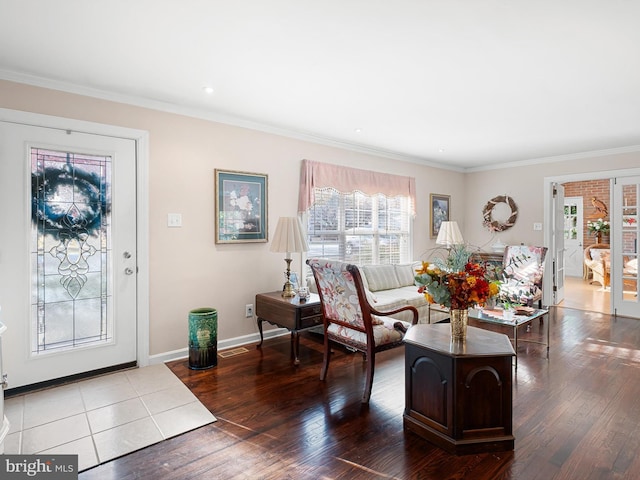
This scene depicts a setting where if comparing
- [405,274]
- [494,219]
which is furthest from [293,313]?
[494,219]

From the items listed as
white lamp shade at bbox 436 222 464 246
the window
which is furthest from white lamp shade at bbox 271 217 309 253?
white lamp shade at bbox 436 222 464 246

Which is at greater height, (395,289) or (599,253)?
(599,253)

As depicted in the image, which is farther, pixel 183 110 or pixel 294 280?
pixel 294 280

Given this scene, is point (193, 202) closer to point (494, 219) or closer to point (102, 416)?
point (102, 416)

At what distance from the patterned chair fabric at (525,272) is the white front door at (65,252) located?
13.9 ft

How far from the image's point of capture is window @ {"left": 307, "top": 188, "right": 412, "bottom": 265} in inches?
181

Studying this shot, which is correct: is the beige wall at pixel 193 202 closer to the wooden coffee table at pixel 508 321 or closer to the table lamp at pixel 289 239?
the table lamp at pixel 289 239

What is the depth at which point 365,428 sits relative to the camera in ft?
7.39

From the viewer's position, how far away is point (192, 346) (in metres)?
3.19

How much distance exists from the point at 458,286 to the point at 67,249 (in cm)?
294

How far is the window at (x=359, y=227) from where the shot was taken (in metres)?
4.60

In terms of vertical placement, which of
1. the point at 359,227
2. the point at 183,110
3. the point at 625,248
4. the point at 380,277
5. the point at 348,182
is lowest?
the point at 380,277

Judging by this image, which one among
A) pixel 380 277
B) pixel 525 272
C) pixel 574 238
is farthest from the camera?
pixel 574 238

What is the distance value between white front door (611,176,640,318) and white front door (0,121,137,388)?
6.15 metres
